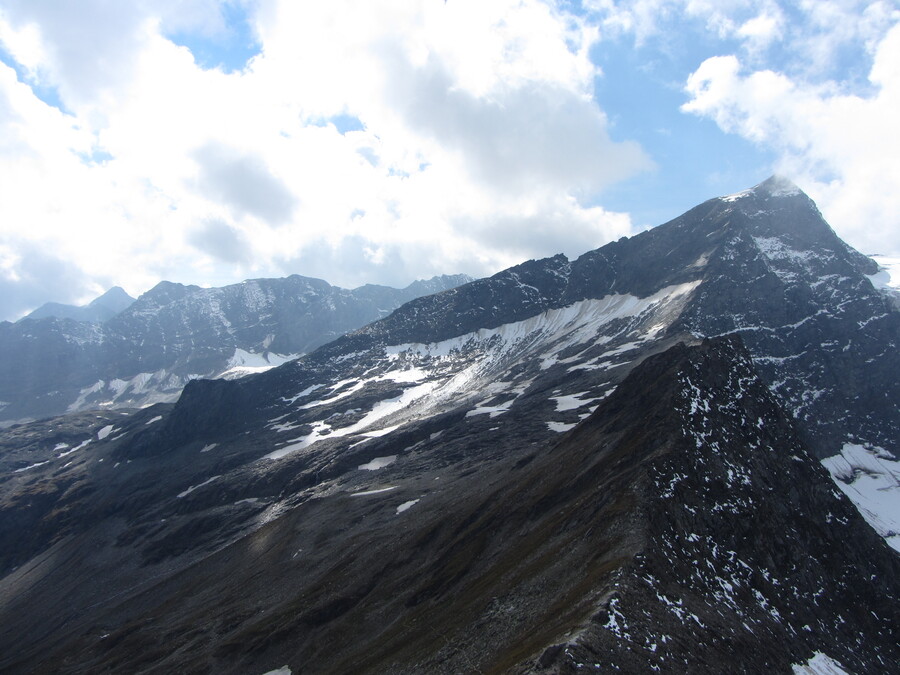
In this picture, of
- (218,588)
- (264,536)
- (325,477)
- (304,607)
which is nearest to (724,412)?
(304,607)

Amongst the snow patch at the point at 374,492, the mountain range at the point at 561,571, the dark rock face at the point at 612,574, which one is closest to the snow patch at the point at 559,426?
the mountain range at the point at 561,571

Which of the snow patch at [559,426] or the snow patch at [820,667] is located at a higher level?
the snow patch at [559,426]

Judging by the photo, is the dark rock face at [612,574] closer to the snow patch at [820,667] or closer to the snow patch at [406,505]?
the snow patch at [820,667]

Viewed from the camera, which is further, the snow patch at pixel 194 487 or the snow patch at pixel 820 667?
the snow patch at pixel 194 487

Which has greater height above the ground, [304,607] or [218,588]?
[304,607]

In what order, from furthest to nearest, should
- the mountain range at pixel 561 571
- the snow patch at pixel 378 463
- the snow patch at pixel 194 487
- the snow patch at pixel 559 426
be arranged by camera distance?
the snow patch at pixel 194 487 < the snow patch at pixel 378 463 < the snow patch at pixel 559 426 < the mountain range at pixel 561 571

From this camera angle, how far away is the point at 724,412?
6178 centimetres

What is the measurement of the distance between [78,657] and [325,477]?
78.0 m

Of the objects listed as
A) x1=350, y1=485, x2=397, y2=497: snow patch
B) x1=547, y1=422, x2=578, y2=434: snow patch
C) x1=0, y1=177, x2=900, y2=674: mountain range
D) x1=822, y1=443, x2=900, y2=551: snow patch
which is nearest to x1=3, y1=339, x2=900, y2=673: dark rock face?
x1=0, y1=177, x2=900, y2=674: mountain range

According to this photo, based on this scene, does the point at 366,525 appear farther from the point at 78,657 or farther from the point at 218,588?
the point at 78,657

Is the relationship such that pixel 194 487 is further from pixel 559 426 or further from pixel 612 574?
pixel 612 574

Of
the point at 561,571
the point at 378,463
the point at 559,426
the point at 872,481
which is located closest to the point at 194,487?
the point at 378,463

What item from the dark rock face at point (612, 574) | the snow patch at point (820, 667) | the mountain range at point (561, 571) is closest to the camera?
the dark rock face at point (612, 574)

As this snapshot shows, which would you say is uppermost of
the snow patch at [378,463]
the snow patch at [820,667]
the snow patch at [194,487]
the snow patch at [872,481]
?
the snow patch at [820,667]
